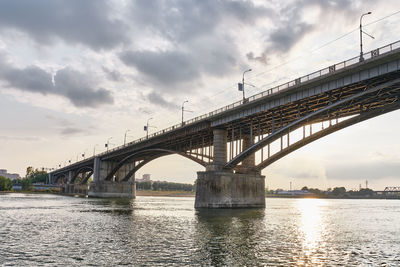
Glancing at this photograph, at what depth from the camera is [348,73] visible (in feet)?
130

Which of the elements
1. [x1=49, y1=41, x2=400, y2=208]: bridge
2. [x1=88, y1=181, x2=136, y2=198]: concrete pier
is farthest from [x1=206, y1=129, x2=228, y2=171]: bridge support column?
[x1=88, y1=181, x2=136, y2=198]: concrete pier

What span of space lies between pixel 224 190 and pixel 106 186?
72.1m

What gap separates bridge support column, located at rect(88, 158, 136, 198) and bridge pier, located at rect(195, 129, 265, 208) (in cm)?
6779

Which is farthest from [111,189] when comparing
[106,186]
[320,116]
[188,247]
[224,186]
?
[188,247]

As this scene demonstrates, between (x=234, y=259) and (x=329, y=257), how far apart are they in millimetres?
5202

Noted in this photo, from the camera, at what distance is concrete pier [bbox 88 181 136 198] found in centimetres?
11919

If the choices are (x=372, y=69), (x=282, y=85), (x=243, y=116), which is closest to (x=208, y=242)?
(x=372, y=69)

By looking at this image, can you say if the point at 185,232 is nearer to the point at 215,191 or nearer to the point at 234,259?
the point at 234,259

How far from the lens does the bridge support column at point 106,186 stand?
392ft

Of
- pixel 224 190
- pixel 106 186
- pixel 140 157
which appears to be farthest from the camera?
pixel 106 186

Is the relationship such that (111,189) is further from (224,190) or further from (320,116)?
(320,116)

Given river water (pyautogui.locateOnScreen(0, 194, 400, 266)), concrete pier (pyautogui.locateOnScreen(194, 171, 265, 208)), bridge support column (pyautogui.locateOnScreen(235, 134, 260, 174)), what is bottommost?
river water (pyautogui.locateOnScreen(0, 194, 400, 266))

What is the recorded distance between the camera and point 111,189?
12056 cm

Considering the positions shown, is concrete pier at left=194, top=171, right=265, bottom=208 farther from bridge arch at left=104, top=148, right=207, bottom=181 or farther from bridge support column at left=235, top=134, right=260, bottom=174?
bridge arch at left=104, top=148, right=207, bottom=181
